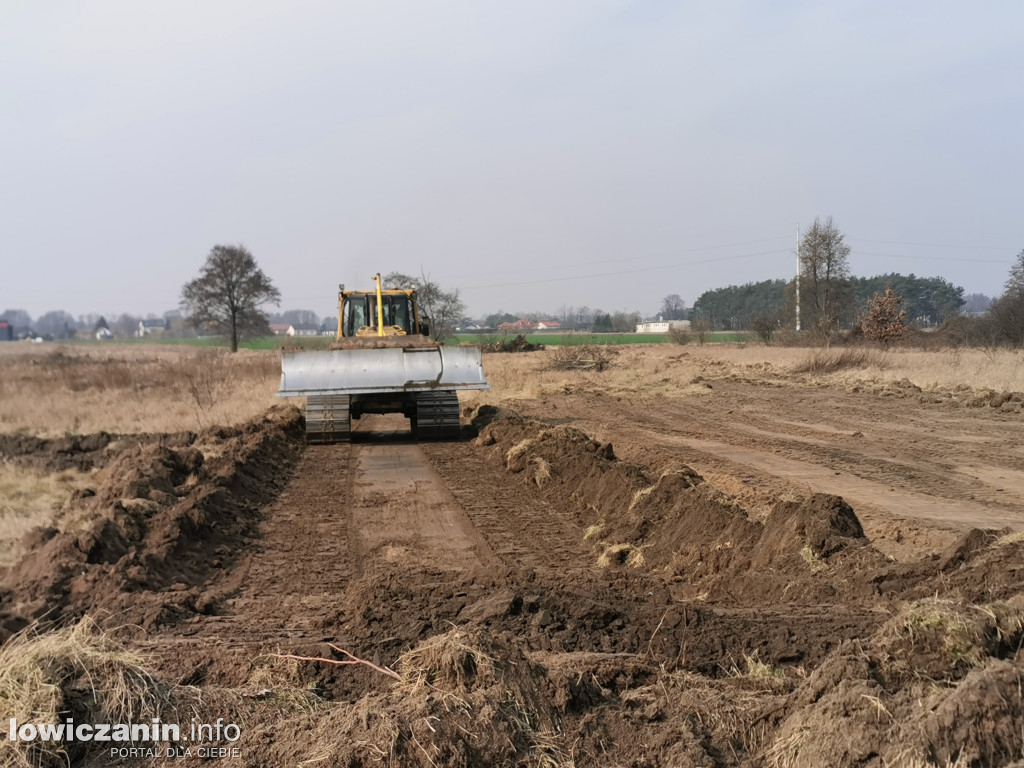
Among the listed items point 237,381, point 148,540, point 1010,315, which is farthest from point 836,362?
point 148,540

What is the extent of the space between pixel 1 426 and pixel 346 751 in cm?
1812

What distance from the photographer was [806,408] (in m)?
20.8

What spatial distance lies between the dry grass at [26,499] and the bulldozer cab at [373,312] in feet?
23.3

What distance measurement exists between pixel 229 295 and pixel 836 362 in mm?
39659

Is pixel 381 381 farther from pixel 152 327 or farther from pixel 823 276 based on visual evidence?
pixel 152 327

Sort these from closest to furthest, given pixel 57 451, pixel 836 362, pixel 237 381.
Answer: pixel 57 451, pixel 237 381, pixel 836 362

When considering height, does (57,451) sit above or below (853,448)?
above

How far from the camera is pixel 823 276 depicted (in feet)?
166

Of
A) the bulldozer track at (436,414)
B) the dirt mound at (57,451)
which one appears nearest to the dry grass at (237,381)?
the dirt mound at (57,451)

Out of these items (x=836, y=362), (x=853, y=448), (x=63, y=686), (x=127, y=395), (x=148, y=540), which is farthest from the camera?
(x=836, y=362)

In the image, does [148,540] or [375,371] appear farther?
[375,371]

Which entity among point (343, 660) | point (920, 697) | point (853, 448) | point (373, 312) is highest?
point (373, 312)

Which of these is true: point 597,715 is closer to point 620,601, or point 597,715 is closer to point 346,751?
point 346,751

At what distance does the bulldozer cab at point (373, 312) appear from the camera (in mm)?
18438
